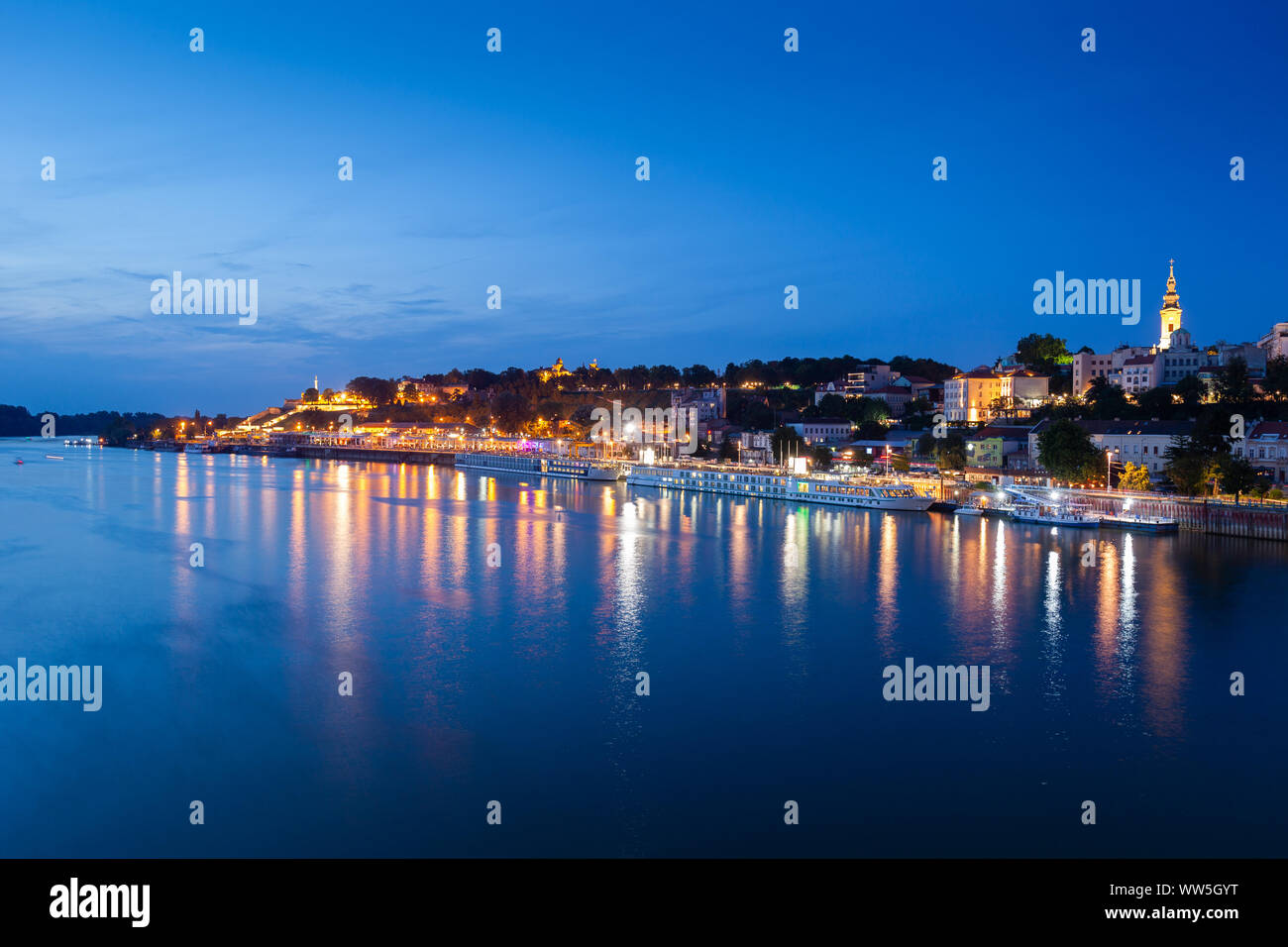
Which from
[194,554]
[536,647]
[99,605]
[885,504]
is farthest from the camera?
[885,504]

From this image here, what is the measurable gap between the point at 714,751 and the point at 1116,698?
3271mm

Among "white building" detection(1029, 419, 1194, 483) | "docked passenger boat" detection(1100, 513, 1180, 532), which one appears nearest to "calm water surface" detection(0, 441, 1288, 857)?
"docked passenger boat" detection(1100, 513, 1180, 532)

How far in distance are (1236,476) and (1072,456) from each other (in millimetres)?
3987

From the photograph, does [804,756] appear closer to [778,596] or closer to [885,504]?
[778,596]

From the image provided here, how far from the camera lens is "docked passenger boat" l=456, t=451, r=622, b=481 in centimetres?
2992

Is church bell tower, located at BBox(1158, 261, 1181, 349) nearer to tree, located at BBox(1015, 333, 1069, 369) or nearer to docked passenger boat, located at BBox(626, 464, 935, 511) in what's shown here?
tree, located at BBox(1015, 333, 1069, 369)

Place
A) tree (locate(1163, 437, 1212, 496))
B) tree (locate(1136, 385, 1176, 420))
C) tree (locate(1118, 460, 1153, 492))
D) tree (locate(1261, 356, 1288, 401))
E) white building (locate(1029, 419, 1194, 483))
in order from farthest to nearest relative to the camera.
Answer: tree (locate(1136, 385, 1176, 420)) → tree (locate(1261, 356, 1288, 401)) → white building (locate(1029, 419, 1194, 483)) → tree (locate(1118, 460, 1153, 492)) → tree (locate(1163, 437, 1212, 496))

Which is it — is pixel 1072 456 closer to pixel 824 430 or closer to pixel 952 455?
pixel 952 455

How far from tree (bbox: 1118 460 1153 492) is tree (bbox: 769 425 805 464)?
10.8 meters

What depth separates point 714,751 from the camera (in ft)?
18.2

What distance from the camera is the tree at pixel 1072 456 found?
19000mm

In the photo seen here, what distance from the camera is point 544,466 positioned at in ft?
107

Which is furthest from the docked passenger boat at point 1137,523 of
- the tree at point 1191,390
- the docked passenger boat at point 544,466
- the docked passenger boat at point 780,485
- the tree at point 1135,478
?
the docked passenger boat at point 544,466
